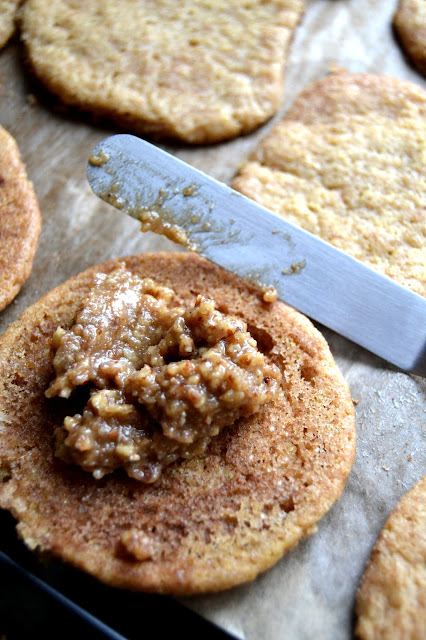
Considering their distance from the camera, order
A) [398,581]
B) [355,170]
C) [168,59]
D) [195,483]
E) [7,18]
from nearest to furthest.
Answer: [398,581], [195,483], [355,170], [168,59], [7,18]

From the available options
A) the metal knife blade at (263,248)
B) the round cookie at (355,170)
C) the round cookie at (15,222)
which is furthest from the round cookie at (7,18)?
the round cookie at (355,170)

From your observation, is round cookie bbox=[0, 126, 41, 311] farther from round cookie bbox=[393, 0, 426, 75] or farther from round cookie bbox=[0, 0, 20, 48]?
round cookie bbox=[393, 0, 426, 75]

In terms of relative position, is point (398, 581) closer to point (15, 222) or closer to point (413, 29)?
point (15, 222)

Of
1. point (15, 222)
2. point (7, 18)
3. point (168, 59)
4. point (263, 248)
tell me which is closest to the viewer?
point (263, 248)

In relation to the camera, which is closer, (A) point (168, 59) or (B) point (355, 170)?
(B) point (355, 170)

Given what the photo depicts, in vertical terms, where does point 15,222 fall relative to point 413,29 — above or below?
below

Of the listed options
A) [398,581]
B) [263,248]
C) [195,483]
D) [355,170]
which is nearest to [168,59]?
[355,170]
